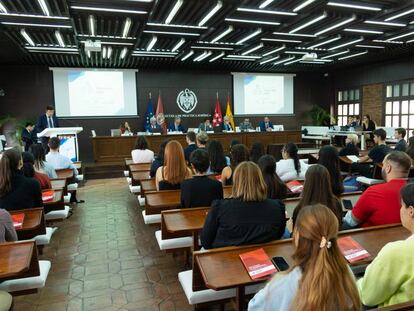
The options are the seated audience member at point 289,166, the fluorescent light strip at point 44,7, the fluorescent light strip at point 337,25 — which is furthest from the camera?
the fluorescent light strip at point 337,25

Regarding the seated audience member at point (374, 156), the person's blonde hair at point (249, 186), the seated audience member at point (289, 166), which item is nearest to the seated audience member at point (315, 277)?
the person's blonde hair at point (249, 186)

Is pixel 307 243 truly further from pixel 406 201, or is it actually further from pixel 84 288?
pixel 84 288

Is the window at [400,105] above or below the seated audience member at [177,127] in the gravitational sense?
above

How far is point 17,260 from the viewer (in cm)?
178

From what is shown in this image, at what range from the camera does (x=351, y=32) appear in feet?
24.8

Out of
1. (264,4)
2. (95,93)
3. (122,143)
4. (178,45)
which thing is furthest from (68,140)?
(264,4)

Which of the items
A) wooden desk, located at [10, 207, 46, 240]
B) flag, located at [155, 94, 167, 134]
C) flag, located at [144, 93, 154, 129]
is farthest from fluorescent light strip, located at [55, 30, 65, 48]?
wooden desk, located at [10, 207, 46, 240]

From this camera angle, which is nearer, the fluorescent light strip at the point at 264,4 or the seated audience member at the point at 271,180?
the seated audience member at the point at 271,180

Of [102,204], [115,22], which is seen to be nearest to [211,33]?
[115,22]

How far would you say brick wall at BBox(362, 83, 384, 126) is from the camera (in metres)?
11.6

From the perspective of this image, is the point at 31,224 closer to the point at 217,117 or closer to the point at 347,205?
the point at 347,205

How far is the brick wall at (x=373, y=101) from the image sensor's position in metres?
11.6

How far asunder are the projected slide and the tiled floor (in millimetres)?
6478

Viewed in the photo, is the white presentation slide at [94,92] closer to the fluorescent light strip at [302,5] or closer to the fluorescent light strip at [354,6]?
the fluorescent light strip at [302,5]
